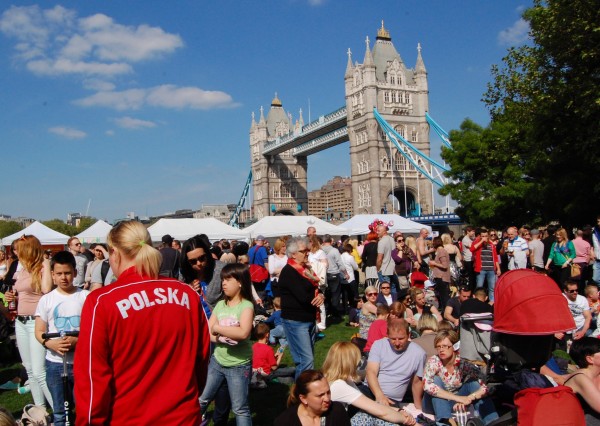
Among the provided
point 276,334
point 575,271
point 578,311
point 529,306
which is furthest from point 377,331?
point 575,271

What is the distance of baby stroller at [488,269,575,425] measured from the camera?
7.49 ft

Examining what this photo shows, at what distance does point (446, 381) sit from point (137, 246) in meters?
3.75

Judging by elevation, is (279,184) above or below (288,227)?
above

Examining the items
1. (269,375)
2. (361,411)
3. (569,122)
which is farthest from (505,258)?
(361,411)

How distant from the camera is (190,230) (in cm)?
2025

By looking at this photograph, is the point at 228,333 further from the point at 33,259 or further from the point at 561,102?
the point at 561,102

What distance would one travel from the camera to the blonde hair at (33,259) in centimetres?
515

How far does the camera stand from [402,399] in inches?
218

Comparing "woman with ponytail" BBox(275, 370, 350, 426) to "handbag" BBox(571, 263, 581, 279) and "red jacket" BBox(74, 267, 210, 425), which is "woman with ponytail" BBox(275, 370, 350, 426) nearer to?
"red jacket" BBox(74, 267, 210, 425)

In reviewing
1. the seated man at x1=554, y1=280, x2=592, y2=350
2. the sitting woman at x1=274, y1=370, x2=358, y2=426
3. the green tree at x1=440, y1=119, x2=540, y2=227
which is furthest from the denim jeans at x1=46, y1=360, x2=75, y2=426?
the green tree at x1=440, y1=119, x2=540, y2=227

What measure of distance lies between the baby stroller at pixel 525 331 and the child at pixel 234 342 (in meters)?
2.41

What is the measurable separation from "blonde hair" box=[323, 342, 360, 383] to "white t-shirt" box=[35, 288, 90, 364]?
7.13 ft

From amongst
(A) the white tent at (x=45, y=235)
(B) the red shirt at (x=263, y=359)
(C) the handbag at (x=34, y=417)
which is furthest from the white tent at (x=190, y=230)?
(C) the handbag at (x=34, y=417)

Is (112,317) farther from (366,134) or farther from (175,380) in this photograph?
(366,134)
